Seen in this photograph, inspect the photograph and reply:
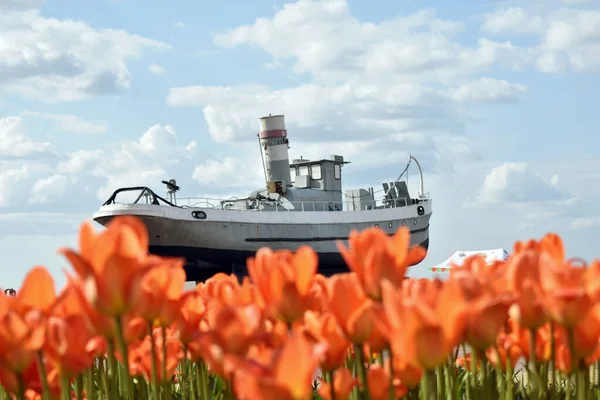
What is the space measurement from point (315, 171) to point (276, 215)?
452 centimetres

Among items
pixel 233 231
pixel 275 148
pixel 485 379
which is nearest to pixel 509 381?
pixel 485 379

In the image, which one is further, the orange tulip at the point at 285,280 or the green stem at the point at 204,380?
the green stem at the point at 204,380

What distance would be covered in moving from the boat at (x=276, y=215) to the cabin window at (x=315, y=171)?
36 mm

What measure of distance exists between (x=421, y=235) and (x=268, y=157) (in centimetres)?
652

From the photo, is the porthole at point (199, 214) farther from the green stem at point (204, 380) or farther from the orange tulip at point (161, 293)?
the orange tulip at point (161, 293)

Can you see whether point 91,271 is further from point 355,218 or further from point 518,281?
point 355,218

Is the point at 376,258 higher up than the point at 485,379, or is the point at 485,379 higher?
the point at 376,258

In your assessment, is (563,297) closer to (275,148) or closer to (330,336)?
(330,336)

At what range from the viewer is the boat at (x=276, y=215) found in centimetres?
2455

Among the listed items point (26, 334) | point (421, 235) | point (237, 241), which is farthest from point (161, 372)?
point (421, 235)

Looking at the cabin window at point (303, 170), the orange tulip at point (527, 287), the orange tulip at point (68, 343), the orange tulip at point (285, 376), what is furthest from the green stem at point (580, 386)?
the cabin window at point (303, 170)

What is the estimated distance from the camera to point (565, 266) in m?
1.13

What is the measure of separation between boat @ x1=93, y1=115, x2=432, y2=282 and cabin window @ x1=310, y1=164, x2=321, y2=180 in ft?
0.12

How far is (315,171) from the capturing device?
98.2 ft
